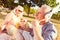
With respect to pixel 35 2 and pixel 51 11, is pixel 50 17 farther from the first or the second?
pixel 35 2

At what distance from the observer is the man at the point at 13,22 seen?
3.82 ft

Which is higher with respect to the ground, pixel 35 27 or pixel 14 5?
pixel 14 5

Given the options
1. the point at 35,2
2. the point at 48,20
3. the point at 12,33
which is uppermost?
the point at 35,2

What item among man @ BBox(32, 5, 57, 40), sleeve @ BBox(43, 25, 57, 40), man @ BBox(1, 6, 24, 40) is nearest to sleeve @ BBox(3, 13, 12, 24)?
man @ BBox(1, 6, 24, 40)

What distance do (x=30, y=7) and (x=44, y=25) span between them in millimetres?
179

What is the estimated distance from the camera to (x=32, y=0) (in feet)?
3.95

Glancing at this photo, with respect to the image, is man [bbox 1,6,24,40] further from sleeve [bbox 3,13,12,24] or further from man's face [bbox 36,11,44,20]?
man's face [bbox 36,11,44,20]

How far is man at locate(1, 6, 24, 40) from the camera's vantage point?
1.16 m

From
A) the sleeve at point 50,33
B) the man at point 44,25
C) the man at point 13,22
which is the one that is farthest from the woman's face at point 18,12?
the sleeve at point 50,33

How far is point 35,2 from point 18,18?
183 mm

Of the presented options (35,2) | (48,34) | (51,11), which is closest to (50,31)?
(48,34)

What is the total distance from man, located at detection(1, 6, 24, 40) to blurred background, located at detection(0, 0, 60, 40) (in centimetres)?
3

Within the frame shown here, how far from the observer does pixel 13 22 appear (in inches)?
46.6

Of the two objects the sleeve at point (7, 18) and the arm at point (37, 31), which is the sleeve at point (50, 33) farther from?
the sleeve at point (7, 18)
